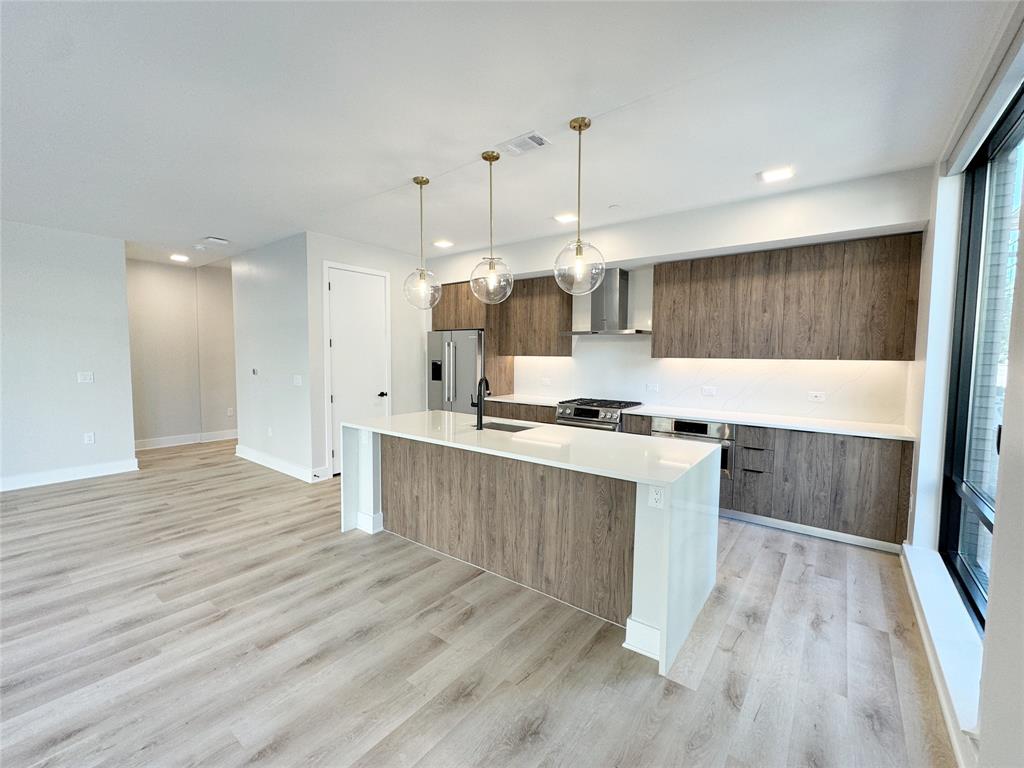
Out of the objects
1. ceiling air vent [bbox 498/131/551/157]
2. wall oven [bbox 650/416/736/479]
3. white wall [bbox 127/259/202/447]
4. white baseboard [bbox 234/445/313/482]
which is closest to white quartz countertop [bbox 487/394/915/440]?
wall oven [bbox 650/416/736/479]

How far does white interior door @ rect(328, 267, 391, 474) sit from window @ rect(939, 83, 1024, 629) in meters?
5.15

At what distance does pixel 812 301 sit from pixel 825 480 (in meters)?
1.41

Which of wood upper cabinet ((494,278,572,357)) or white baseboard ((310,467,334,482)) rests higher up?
wood upper cabinet ((494,278,572,357))

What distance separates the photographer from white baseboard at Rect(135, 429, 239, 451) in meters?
6.48

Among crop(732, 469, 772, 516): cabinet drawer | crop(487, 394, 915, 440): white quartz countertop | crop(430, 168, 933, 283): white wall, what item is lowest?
crop(732, 469, 772, 516): cabinet drawer

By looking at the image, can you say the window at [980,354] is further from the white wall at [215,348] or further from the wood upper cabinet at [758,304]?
the white wall at [215,348]

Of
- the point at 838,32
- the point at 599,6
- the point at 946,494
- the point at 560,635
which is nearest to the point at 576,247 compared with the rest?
the point at 599,6

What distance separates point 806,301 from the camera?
3.61 meters

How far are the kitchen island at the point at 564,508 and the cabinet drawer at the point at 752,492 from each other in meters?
1.27

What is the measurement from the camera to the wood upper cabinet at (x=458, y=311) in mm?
5453

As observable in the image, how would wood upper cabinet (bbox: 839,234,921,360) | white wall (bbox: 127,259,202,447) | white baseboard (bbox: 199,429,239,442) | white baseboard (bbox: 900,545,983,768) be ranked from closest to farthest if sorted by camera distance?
white baseboard (bbox: 900,545,983,768), wood upper cabinet (bbox: 839,234,921,360), white wall (bbox: 127,259,202,447), white baseboard (bbox: 199,429,239,442)

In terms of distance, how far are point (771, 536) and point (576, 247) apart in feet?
9.06

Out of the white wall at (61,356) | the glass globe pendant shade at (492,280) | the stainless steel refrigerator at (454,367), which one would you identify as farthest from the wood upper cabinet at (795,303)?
the white wall at (61,356)

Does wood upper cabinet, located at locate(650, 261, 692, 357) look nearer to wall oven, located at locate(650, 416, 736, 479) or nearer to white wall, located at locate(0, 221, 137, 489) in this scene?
wall oven, located at locate(650, 416, 736, 479)
